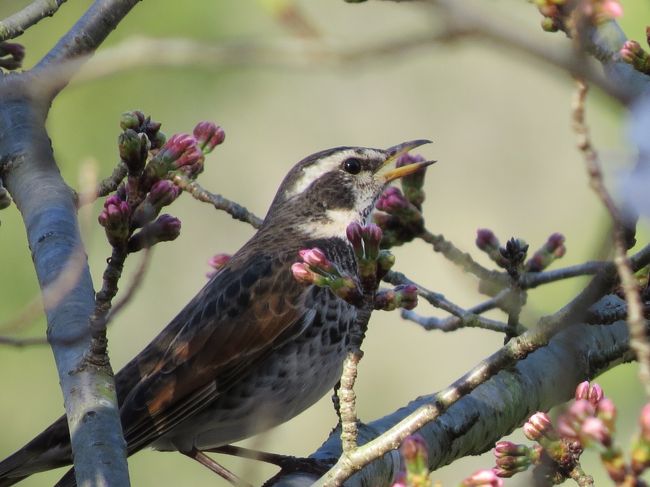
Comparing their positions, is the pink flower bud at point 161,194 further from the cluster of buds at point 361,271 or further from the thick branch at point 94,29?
the thick branch at point 94,29

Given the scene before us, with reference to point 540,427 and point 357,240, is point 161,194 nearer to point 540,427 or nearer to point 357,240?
point 357,240

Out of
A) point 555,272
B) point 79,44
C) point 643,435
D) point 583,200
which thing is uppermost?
point 583,200

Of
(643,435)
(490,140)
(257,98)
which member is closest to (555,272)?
(643,435)

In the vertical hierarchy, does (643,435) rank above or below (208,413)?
below

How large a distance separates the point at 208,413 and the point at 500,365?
2.20 meters

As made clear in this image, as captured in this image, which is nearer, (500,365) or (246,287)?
(500,365)

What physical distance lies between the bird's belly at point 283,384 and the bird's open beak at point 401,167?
27.9 inches

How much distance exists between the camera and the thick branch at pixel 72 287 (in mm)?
3082

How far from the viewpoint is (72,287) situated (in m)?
3.53

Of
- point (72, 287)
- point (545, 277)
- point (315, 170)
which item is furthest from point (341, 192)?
point (72, 287)

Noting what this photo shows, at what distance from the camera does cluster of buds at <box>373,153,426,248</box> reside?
472 cm

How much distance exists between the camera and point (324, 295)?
4773 millimetres

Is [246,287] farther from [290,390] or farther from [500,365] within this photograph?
[500,365]

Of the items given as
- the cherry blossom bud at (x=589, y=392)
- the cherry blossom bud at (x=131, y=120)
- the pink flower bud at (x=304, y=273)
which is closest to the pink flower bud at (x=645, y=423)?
the cherry blossom bud at (x=589, y=392)
